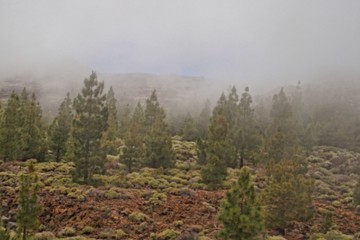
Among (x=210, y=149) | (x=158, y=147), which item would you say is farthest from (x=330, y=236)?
(x=158, y=147)

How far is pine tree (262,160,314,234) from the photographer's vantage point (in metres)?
32.8

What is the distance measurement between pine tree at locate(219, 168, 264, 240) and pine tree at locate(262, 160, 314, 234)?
33.5 feet

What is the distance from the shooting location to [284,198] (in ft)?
108

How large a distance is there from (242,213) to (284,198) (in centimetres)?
A: 1149

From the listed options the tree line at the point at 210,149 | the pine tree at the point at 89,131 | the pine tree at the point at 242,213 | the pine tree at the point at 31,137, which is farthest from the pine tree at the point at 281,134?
the pine tree at the point at 31,137

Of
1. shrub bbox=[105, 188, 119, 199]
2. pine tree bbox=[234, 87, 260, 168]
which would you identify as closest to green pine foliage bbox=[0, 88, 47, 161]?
shrub bbox=[105, 188, 119, 199]

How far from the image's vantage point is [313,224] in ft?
122

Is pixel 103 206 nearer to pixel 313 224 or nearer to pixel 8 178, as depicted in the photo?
pixel 8 178

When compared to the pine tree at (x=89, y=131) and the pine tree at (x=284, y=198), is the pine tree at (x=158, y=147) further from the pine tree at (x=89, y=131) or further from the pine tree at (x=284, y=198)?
the pine tree at (x=284, y=198)

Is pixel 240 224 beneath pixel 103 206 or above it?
above

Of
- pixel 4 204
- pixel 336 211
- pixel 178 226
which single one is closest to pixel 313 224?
pixel 336 211

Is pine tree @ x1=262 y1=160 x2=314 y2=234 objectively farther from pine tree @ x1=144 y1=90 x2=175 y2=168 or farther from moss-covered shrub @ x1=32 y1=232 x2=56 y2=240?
pine tree @ x1=144 y1=90 x2=175 y2=168

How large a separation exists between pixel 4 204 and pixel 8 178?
831 cm

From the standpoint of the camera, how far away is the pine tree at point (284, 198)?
3278 cm
